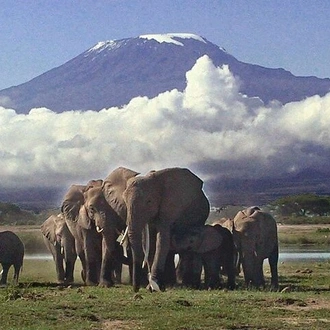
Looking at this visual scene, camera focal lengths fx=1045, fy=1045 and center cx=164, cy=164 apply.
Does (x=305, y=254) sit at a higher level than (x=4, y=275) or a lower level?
lower

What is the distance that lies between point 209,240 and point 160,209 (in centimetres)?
152

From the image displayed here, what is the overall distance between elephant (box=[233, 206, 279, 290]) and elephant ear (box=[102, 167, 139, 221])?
11.2 feet

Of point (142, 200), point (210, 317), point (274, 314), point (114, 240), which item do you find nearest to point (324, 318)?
point (274, 314)

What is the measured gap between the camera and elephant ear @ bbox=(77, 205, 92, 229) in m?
31.2

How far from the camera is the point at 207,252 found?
27.4m

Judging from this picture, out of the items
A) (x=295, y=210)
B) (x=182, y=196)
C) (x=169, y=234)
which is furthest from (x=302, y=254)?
(x=295, y=210)

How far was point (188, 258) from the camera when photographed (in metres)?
28.4

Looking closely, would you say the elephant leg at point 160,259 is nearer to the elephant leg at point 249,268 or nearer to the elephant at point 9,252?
the elephant leg at point 249,268

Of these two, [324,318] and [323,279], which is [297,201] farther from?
[324,318]

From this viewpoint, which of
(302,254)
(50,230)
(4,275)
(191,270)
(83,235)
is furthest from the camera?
(302,254)

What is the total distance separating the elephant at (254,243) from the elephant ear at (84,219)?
16.7 feet

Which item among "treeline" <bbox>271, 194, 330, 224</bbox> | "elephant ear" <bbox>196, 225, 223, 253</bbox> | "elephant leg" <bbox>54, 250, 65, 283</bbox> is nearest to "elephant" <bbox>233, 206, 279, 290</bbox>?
"elephant ear" <bbox>196, 225, 223, 253</bbox>

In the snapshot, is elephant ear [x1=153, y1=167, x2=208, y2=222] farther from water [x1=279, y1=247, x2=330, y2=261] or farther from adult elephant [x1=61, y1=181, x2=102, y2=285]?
water [x1=279, y1=247, x2=330, y2=261]

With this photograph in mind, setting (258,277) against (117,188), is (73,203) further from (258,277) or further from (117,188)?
(258,277)
